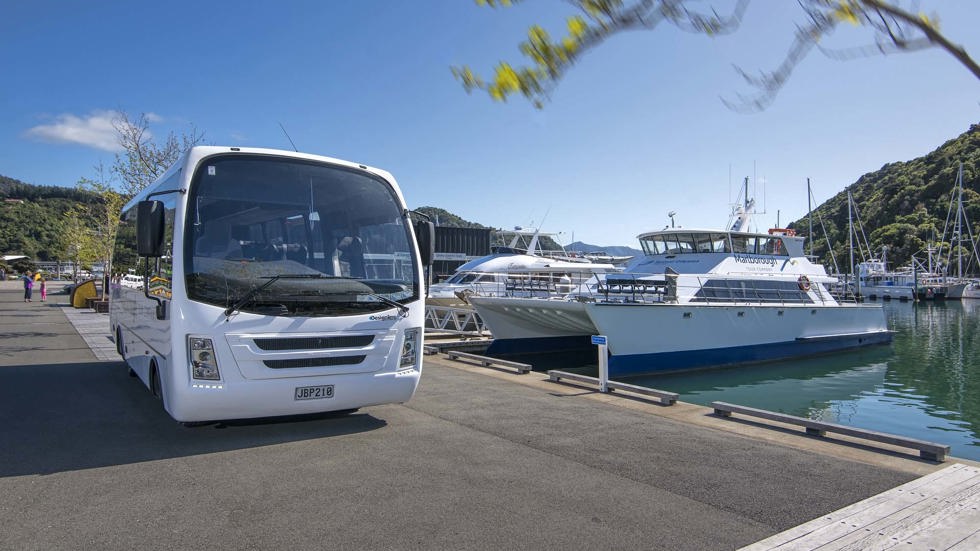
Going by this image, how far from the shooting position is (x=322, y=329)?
577 centimetres

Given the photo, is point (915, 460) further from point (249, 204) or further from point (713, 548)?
point (249, 204)

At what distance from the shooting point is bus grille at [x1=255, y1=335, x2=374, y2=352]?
5.55m

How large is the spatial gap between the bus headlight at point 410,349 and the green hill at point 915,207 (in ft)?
284

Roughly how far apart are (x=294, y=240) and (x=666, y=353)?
12995 mm

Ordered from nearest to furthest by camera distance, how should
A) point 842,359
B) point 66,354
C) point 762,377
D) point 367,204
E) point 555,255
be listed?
point 367,204, point 66,354, point 762,377, point 842,359, point 555,255

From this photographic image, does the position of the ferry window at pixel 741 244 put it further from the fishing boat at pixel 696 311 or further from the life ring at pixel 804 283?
the life ring at pixel 804 283

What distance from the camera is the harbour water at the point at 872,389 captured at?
41.4 feet

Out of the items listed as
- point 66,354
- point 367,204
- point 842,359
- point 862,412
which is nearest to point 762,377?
point 862,412

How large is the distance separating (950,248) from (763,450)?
88.4 m

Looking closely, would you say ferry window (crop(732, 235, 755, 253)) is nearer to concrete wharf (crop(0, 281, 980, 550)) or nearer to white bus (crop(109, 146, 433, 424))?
concrete wharf (crop(0, 281, 980, 550))

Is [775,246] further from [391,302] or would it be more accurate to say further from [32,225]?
[32,225]

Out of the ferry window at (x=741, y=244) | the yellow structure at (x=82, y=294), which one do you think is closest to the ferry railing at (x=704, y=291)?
A: the ferry window at (x=741, y=244)

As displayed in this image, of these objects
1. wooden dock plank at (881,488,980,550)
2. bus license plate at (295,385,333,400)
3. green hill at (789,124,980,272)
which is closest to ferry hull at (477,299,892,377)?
bus license plate at (295,385,333,400)

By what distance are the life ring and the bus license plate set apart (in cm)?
2000
